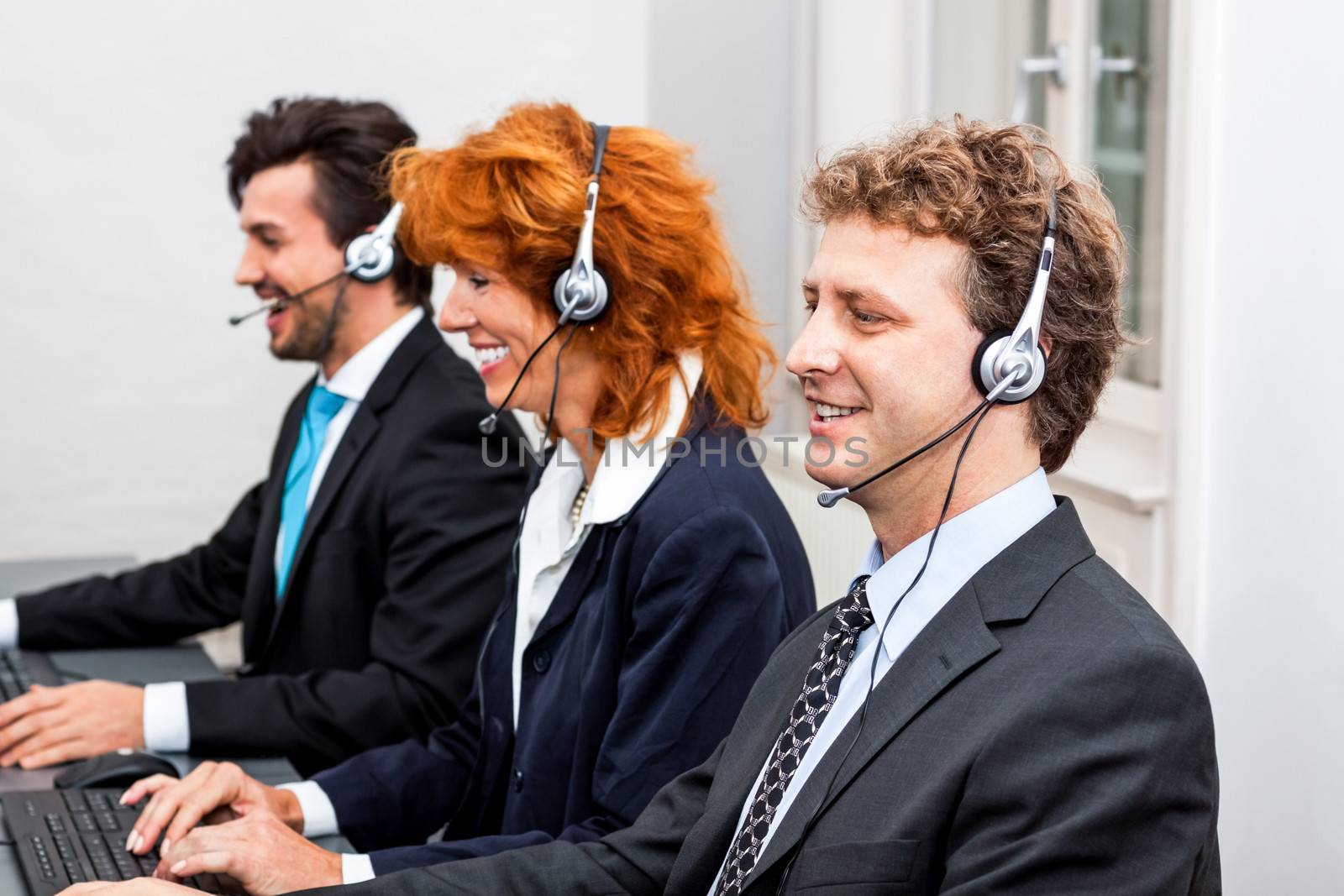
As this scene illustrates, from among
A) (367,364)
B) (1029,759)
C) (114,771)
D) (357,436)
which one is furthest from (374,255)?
(1029,759)

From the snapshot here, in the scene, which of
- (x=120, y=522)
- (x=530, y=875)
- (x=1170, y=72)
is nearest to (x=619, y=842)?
(x=530, y=875)

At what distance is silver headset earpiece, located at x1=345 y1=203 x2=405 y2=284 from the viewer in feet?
7.17

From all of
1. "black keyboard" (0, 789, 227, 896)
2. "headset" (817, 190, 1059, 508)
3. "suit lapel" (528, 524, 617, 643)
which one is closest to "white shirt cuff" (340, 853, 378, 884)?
"black keyboard" (0, 789, 227, 896)

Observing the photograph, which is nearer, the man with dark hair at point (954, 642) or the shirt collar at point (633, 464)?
the man with dark hair at point (954, 642)

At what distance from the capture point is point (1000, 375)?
42.3 inches

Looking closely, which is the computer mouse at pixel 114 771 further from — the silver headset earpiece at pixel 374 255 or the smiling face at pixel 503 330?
the silver headset earpiece at pixel 374 255

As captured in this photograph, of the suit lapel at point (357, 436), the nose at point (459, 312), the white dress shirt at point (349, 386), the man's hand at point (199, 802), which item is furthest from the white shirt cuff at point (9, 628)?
the nose at point (459, 312)

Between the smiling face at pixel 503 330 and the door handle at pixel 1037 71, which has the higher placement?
the door handle at pixel 1037 71

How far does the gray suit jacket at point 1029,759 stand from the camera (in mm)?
906

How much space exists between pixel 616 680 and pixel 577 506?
0.25 m

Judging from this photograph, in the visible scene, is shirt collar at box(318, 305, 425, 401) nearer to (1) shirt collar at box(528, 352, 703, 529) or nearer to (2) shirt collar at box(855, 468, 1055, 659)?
(1) shirt collar at box(528, 352, 703, 529)

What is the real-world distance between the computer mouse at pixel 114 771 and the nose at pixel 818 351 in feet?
2.94

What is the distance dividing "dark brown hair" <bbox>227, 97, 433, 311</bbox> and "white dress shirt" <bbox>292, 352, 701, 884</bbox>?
0.65 metres

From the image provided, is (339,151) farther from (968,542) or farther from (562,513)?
(968,542)
